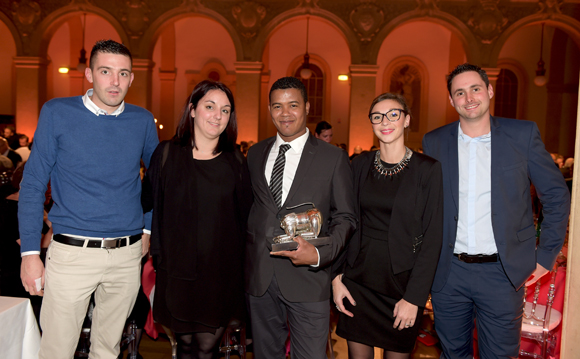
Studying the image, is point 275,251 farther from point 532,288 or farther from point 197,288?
point 532,288

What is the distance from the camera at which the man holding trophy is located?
2.32 metres

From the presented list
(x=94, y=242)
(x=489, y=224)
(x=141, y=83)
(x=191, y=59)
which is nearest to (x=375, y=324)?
(x=489, y=224)

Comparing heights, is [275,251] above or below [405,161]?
below

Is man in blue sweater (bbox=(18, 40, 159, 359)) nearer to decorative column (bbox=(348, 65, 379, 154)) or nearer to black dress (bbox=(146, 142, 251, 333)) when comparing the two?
black dress (bbox=(146, 142, 251, 333))

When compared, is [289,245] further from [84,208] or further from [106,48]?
[106,48]

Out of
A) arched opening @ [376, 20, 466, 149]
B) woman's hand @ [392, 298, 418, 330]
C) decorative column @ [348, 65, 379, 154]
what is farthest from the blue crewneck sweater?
arched opening @ [376, 20, 466, 149]

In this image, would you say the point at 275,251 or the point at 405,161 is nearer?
the point at 275,251

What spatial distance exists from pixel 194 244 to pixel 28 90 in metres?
14.1

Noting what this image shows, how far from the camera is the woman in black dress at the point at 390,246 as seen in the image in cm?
232

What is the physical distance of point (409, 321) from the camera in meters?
2.33

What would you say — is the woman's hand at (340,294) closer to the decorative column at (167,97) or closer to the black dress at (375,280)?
the black dress at (375,280)

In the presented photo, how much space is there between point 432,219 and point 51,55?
19439mm

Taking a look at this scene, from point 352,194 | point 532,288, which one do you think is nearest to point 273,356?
point 352,194

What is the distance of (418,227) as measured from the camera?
7.70 feet
